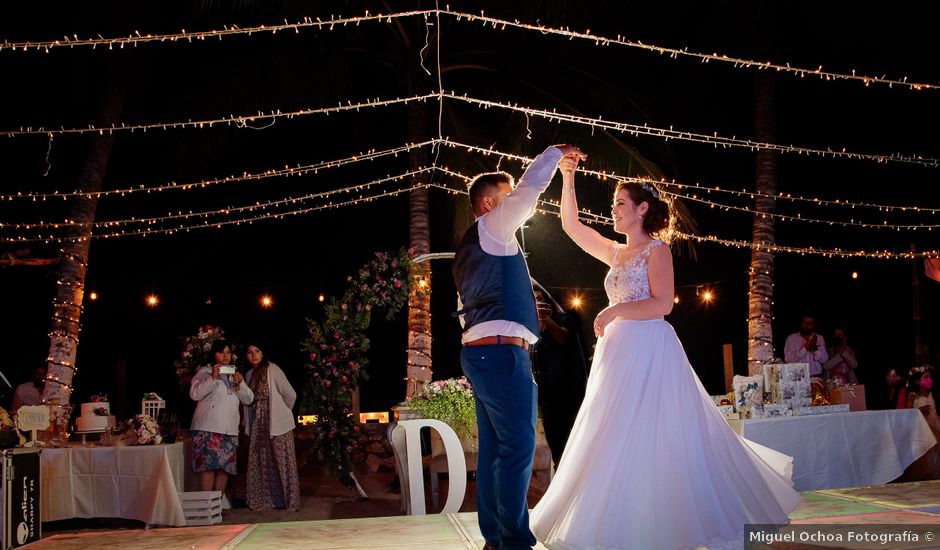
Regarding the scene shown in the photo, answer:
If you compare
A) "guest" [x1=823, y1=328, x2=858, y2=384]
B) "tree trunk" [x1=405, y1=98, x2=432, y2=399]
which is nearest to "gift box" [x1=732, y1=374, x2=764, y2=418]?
"tree trunk" [x1=405, y1=98, x2=432, y2=399]

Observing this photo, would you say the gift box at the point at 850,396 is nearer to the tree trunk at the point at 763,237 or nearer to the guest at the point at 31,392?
the tree trunk at the point at 763,237

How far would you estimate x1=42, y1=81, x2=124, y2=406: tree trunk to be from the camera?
10.1 meters

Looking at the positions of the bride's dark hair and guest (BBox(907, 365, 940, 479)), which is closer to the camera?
the bride's dark hair

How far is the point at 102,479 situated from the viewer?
782 centimetres

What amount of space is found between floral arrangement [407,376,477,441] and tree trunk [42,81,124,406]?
482 centimetres

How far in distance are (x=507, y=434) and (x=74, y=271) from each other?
8.45m

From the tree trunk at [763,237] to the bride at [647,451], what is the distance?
293 inches

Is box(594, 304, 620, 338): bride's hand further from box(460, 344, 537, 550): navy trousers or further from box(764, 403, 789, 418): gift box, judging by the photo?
box(764, 403, 789, 418): gift box

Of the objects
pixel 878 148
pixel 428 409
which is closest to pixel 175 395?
pixel 428 409

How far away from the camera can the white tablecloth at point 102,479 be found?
25.2 feet

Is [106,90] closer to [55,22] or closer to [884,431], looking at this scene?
[55,22]

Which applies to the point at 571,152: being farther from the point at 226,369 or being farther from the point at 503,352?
the point at 226,369

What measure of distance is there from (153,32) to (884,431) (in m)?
9.93

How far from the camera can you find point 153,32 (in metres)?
11.7
